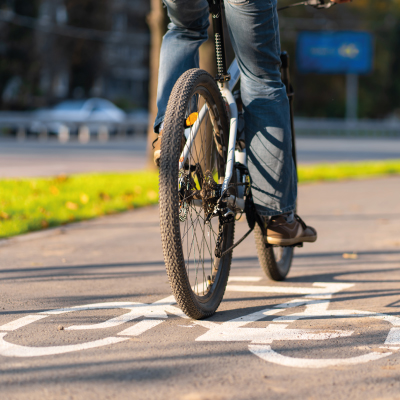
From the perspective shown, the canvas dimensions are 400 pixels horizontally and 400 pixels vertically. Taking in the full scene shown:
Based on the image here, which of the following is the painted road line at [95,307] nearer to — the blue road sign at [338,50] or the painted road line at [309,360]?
the painted road line at [309,360]

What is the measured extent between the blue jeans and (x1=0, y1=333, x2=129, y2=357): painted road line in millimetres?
1046

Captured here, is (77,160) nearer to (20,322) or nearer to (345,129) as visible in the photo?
(20,322)

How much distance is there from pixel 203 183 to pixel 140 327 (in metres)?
0.69

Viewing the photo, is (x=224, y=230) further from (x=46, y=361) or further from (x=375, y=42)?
(x=375, y=42)

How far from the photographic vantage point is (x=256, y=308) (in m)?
→ 3.62

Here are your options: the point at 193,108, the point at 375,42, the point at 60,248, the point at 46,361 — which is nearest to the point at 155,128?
the point at 193,108

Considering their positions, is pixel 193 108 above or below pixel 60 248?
above

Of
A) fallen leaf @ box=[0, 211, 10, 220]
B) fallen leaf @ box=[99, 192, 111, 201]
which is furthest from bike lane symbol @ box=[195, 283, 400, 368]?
fallen leaf @ box=[99, 192, 111, 201]

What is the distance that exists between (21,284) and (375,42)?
53.0m

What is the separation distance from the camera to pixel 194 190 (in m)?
3.29

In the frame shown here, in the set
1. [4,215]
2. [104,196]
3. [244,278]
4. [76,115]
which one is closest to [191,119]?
[244,278]

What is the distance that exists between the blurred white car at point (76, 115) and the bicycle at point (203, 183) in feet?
83.8

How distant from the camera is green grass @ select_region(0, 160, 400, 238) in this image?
21.0 ft

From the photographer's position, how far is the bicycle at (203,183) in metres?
3.00
